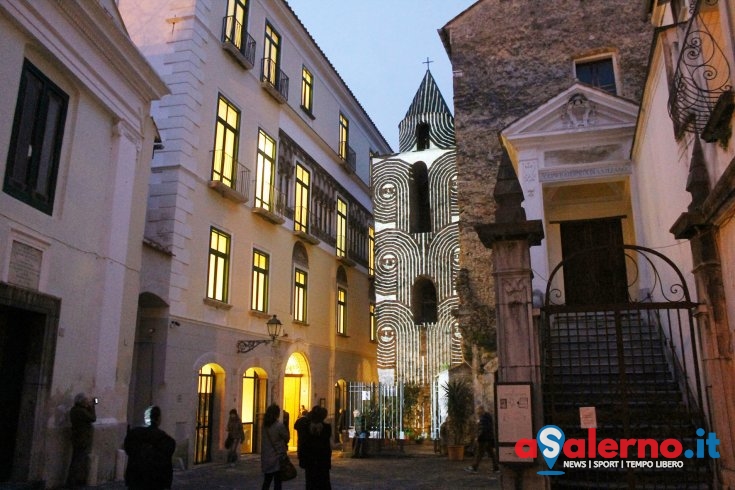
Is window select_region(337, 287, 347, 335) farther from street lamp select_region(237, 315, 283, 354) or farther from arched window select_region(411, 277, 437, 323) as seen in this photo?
street lamp select_region(237, 315, 283, 354)

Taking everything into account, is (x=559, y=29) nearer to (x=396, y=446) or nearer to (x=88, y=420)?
(x=396, y=446)

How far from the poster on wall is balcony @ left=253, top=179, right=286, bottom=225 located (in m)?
12.4

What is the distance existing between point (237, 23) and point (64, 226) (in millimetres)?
10225

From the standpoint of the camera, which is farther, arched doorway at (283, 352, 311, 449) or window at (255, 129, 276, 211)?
arched doorway at (283, 352, 311, 449)

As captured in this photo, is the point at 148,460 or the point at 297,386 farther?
the point at 297,386

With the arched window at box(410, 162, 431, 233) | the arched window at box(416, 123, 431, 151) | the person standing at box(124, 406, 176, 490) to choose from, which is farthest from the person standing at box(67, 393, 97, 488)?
the arched window at box(416, 123, 431, 151)

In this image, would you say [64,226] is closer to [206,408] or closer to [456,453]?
[206,408]

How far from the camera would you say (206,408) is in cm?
1639

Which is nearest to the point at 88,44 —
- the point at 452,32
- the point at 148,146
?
the point at 148,146

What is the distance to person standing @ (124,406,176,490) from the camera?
6.13 metres

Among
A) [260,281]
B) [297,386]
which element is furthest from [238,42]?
[297,386]

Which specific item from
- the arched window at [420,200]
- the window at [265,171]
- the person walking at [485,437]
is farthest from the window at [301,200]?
the person walking at [485,437]

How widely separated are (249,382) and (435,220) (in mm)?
9610

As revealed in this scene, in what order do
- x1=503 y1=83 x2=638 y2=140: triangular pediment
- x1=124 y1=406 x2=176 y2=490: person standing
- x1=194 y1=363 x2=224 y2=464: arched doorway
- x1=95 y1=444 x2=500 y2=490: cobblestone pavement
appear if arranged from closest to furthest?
x1=124 y1=406 x2=176 y2=490: person standing, x1=95 y1=444 x2=500 y2=490: cobblestone pavement, x1=503 y1=83 x2=638 y2=140: triangular pediment, x1=194 y1=363 x2=224 y2=464: arched doorway
